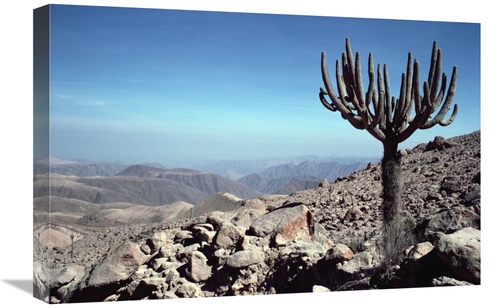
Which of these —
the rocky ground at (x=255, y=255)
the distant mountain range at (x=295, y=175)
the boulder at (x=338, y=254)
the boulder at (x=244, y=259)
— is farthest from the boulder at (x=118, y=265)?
the distant mountain range at (x=295, y=175)

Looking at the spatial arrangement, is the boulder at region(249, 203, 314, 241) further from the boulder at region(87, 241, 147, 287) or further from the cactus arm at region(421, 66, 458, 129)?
the cactus arm at region(421, 66, 458, 129)

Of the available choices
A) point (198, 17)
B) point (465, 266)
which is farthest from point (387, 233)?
point (198, 17)

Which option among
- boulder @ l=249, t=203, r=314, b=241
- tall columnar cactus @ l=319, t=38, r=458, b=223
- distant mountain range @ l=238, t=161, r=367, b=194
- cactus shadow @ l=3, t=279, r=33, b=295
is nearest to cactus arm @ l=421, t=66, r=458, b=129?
tall columnar cactus @ l=319, t=38, r=458, b=223

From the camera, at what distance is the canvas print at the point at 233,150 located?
9.34m

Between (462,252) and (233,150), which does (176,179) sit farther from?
(462,252)

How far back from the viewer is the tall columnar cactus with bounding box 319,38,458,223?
10648mm

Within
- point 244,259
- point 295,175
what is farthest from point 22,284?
point 295,175

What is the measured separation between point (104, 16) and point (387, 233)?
207 inches

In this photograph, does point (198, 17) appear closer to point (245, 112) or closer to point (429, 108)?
point (245, 112)

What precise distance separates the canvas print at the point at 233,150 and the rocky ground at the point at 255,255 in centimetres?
3

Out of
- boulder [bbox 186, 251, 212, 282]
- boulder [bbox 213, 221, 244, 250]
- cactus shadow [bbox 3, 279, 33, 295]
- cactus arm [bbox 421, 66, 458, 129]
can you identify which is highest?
Answer: cactus arm [bbox 421, 66, 458, 129]

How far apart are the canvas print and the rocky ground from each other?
26 millimetres

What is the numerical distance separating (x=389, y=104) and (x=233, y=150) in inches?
101

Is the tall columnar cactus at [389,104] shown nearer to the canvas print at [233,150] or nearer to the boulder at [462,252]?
the canvas print at [233,150]
